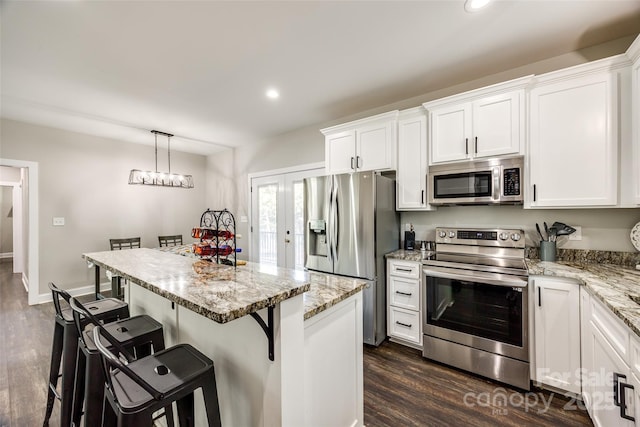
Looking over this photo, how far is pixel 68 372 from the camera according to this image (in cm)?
145

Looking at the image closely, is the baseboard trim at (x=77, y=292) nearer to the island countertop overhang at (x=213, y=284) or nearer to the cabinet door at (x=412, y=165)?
the island countertop overhang at (x=213, y=284)

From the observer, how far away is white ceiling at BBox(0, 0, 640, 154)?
5.81 ft

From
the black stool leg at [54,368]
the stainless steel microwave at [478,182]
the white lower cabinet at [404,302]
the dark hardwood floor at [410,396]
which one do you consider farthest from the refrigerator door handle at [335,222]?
the black stool leg at [54,368]

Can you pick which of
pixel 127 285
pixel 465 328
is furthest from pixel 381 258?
pixel 127 285

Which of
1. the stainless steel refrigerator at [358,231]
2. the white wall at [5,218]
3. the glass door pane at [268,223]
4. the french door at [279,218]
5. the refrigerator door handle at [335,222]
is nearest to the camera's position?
the stainless steel refrigerator at [358,231]

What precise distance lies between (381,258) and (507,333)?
1154 mm

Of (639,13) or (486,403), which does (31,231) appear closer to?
(486,403)

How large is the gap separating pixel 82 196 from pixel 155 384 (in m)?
4.78

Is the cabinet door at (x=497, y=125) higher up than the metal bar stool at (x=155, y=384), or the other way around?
the cabinet door at (x=497, y=125)

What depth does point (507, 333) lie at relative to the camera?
2.05m

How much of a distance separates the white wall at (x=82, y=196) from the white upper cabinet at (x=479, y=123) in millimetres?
5028

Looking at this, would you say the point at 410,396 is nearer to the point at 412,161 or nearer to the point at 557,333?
the point at 557,333

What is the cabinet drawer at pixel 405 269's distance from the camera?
2.53m

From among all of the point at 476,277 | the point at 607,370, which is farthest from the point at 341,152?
the point at 607,370
